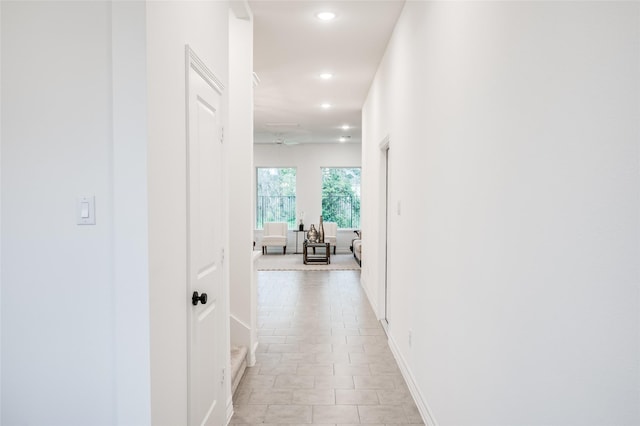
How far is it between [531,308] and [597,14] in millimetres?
818

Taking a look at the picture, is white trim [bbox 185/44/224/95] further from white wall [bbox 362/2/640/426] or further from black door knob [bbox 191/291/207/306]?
white wall [bbox 362/2/640/426]

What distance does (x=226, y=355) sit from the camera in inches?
109

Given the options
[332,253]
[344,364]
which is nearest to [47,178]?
[344,364]

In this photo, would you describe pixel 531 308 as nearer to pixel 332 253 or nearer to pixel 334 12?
pixel 334 12

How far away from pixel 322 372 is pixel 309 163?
8984 mm

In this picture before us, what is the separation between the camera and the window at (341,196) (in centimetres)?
1234

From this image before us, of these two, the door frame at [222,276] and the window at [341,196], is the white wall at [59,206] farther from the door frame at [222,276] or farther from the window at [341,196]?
the window at [341,196]

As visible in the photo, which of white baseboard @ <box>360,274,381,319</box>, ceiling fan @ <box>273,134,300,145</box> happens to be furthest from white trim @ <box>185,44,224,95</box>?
ceiling fan @ <box>273,134,300,145</box>

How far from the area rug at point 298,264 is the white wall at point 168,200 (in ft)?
22.1

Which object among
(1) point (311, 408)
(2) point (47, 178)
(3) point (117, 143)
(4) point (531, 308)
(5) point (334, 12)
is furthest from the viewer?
(5) point (334, 12)

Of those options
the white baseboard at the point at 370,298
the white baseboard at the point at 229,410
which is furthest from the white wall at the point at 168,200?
the white baseboard at the point at 370,298

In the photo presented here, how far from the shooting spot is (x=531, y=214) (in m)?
1.36

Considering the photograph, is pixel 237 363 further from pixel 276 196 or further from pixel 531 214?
pixel 276 196

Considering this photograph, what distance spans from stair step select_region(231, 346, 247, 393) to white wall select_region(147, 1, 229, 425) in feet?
4.16
